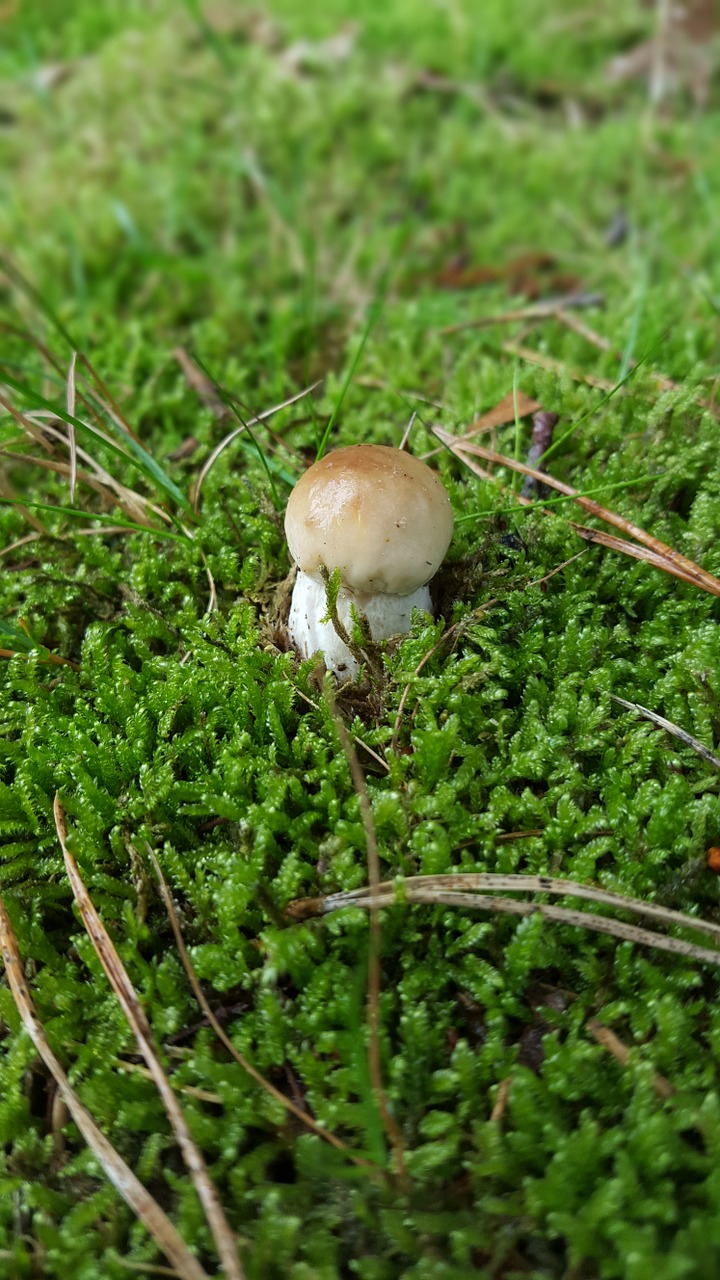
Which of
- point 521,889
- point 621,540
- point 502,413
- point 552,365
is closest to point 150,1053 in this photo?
point 521,889

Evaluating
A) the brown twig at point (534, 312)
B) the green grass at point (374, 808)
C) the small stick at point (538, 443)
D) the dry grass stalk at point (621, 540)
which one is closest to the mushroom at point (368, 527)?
the green grass at point (374, 808)

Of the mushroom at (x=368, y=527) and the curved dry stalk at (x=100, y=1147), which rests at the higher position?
the mushroom at (x=368, y=527)

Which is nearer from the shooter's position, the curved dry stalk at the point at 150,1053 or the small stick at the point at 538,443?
the curved dry stalk at the point at 150,1053

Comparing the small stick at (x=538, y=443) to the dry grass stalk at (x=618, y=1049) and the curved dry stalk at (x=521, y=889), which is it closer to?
the curved dry stalk at (x=521, y=889)

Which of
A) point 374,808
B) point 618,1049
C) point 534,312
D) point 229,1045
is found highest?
point 534,312

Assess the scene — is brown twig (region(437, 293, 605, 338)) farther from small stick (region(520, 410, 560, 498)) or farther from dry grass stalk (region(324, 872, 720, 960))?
dry grass stalk (region(324, 872, 720, 960))

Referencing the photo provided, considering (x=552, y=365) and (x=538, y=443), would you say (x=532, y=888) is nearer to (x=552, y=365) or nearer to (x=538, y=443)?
(x=538, y=443)
